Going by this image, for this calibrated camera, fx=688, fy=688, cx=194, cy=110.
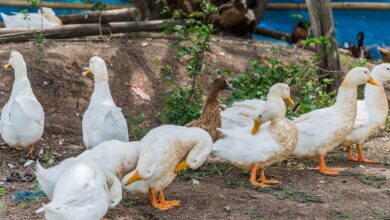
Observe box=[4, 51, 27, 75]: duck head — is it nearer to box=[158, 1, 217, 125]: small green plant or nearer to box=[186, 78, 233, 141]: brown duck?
box=[158, 1, 217, 125]: small green plant

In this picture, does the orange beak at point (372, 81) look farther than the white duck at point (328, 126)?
Yes

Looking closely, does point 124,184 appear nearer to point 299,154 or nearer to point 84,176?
point 84,176

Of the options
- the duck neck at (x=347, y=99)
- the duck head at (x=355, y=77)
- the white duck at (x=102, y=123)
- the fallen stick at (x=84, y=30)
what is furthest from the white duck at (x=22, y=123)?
the duck head at (x=355, y=77)

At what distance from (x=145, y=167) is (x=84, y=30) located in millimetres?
5122

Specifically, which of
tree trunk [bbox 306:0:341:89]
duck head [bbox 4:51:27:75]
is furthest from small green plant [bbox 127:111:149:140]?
tree trunk [bbox 306:0:341:89]

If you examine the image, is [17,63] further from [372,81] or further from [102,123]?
[372,81]

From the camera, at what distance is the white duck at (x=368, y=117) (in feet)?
22.7

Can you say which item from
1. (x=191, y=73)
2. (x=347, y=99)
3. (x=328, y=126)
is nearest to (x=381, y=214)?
(x=328, y=126)

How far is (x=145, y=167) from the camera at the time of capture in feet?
16.4

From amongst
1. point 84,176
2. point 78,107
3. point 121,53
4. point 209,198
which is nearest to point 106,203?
point 84,176

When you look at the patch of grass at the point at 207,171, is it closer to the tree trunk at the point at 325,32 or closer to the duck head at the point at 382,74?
the duck head at the point at 382,74

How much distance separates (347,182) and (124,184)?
7.19 feet

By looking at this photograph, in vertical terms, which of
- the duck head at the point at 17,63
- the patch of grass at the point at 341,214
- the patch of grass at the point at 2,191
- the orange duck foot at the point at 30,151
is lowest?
the orange duck foot at the point at 30,151

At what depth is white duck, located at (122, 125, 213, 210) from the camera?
5.41 metres
